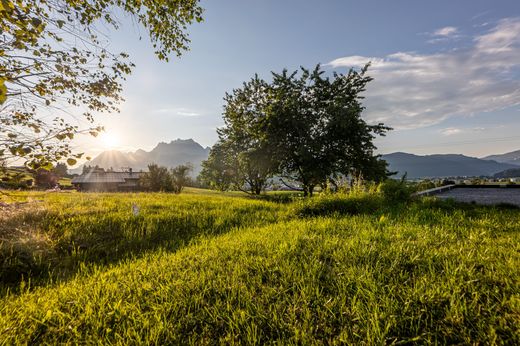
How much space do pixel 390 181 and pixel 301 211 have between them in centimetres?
448

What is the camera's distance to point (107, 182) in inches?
2510

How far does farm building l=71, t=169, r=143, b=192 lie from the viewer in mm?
61406

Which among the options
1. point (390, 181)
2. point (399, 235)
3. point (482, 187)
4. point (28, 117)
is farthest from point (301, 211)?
point (482, 187)

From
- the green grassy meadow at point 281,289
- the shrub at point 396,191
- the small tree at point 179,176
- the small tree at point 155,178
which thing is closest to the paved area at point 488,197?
the shrub at point 396,191

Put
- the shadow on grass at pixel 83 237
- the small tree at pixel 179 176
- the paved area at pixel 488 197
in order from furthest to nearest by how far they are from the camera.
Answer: the small tree at pixel 179 176 < the paved area at pixel 488 197 < the shadow on grass at pixel 83 237

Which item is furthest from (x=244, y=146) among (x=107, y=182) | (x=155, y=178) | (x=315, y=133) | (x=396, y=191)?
(x=107, y=182)

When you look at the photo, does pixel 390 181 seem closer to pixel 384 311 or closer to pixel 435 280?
pixel 435 280

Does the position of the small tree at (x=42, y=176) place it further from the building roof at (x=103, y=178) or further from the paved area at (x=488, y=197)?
the building roof at (x=103, y=178)

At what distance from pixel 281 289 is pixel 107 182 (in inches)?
2953

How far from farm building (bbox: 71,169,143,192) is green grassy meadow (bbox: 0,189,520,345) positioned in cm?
6329

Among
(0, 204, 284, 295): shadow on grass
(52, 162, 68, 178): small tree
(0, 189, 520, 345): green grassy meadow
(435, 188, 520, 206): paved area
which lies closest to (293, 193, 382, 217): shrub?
(0, 204, 284, 295): shadow on grass

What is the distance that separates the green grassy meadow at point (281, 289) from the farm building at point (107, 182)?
63291 mm

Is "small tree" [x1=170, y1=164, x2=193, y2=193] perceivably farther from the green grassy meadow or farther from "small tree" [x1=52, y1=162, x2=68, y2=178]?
the green grassy meadow

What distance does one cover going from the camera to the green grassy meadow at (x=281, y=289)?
5.84 feet
